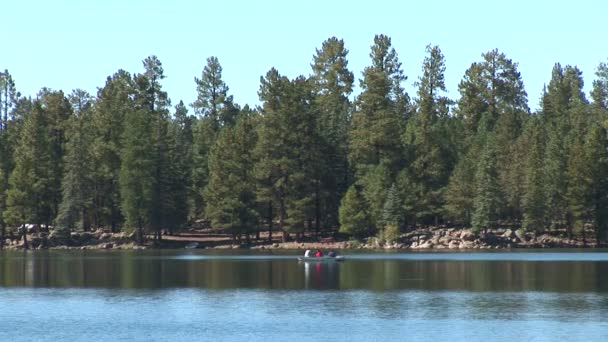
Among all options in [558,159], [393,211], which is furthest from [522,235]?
[393,211]

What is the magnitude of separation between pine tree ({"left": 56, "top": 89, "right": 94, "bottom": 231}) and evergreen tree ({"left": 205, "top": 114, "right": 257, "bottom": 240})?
16806mm

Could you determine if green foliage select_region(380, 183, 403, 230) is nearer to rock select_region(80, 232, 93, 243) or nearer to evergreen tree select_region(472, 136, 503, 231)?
evergreen tree select_region(472, 136, 503, 231)

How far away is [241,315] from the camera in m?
63.3

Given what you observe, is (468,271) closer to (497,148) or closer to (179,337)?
(179,337)

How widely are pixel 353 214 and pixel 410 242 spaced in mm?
7430

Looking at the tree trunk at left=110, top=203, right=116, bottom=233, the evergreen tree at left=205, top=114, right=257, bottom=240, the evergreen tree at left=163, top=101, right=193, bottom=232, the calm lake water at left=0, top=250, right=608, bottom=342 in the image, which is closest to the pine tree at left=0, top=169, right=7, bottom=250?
the tree trunk at left=110, top=203, right=116, bottom=233

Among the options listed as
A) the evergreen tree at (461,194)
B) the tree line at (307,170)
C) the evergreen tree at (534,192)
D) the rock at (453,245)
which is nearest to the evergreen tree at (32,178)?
the tree line at (307,170)

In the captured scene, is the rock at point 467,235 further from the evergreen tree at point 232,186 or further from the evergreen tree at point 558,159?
the evergreen tree at point 232,186

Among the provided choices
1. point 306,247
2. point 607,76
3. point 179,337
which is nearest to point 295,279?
point 179,337

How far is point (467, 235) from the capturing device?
461 feet

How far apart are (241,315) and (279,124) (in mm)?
85253

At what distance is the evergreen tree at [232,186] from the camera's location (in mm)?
143250

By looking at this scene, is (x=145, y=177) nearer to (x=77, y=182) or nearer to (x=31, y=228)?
(x=77, y=182)

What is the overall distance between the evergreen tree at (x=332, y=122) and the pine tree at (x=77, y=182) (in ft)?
97.2
